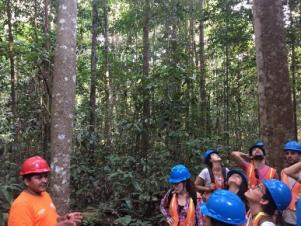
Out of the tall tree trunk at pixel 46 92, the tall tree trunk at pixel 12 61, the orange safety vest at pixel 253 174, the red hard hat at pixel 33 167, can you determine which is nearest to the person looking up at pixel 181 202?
the orange safety vest at pixel 253 174

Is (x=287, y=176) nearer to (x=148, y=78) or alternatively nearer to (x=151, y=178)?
(x=151, y=178)

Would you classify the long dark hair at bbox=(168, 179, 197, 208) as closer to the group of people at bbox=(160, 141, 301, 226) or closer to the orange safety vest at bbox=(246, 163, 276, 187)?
the group of people at bbox=(160, 141, 301, 226)

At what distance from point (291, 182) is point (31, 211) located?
291cm

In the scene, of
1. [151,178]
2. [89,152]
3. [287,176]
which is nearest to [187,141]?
[151,178]

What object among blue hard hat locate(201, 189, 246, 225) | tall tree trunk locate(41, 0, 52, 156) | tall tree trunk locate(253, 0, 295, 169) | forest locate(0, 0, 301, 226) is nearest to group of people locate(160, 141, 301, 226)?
blue hard hat locate(201, 189, 246, 225)

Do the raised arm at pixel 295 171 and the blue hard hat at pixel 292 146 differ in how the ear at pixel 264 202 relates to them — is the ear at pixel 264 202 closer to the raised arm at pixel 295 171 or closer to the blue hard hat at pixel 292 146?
the raised arm at pixel 295 171

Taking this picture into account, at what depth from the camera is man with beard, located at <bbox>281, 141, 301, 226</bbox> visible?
4.59 metres

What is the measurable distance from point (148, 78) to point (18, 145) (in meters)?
3.48

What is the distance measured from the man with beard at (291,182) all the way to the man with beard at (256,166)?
0.24 meters

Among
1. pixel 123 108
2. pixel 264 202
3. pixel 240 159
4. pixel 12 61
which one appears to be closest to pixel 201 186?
pixel 240 159

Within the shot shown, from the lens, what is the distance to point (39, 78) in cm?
946

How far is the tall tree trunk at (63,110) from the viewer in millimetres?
5500

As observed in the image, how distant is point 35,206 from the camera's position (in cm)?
335

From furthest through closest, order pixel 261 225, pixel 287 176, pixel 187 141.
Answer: pixel 187 141 → pixel 287 176 → pixel 261 225
